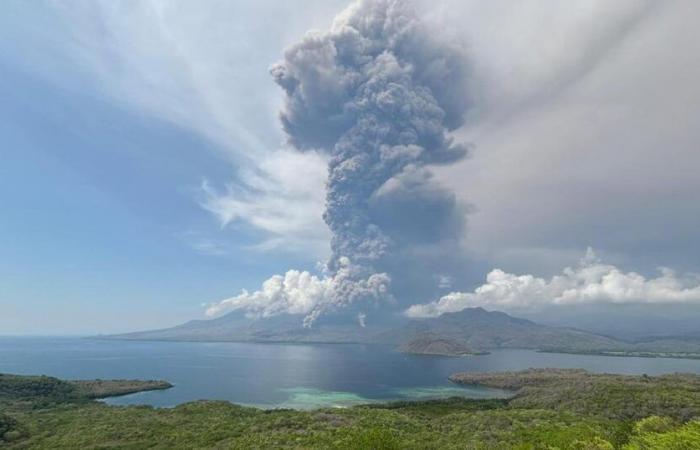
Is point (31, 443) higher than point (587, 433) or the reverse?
the reverse

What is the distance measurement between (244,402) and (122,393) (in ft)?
200

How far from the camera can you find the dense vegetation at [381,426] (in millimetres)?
61719

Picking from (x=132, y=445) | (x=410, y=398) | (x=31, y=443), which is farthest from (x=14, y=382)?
(x=410, y=398)

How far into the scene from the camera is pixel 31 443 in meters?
89.0

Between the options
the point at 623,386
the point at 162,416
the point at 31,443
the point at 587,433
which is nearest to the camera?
the point at 587,433

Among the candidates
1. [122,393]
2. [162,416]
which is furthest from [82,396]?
[162,416]

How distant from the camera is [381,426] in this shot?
261ft

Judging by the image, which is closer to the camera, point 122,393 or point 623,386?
point 623,386

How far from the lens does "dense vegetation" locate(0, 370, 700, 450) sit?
2430 inches

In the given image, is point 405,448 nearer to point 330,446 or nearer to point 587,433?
point 330,446

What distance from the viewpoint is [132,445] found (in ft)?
274

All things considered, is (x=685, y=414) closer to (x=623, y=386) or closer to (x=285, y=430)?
(x=623, y=386)

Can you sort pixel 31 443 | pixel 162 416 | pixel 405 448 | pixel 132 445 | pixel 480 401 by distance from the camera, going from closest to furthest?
1. pixel 405 448
2. pixel 132 445
3. pixel 31 443
4. pixel 162 416
5. pixel 480 401

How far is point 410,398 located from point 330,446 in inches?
5183
